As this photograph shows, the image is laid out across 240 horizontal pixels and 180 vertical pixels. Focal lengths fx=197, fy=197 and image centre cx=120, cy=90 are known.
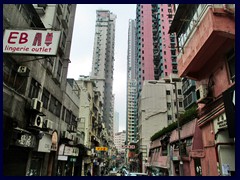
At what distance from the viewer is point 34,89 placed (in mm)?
11680

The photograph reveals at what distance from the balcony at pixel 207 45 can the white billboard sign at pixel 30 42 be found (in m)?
6.17

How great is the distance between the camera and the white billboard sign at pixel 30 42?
802 cm

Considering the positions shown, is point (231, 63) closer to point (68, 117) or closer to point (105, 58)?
point (68, 117)

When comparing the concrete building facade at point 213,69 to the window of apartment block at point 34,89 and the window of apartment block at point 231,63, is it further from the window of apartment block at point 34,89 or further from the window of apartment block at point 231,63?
the window of apartment block at point 34,89

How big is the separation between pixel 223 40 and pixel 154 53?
6406 cm

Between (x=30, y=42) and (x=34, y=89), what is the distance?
404 cm

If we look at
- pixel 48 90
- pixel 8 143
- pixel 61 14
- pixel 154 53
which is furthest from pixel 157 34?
pixel 8 143

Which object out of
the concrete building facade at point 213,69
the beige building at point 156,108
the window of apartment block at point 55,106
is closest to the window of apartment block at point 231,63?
the concrete building facade at point 213,69

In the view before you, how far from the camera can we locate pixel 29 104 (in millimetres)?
10617

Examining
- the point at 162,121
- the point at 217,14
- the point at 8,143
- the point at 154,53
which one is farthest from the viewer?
the point at 154,53

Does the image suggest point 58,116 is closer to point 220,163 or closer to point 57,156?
point 57,156

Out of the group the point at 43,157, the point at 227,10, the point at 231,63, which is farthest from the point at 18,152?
the point at 227,10

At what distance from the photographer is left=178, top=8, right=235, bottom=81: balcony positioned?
7.16 meters
